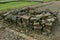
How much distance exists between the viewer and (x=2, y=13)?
953 cm

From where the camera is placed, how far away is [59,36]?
7.25 meters

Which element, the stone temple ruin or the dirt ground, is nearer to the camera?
the dirt ground

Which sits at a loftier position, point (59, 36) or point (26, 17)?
point (26, 17)

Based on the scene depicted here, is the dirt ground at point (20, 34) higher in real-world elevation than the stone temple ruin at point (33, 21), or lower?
lower

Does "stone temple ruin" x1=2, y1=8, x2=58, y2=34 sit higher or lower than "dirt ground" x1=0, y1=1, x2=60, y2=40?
higher

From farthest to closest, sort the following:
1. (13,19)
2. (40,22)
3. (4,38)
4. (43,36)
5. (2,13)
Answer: (2,13), (13,19), (40,22), (43,36), (4,38)

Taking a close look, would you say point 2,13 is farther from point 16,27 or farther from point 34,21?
point 34,21

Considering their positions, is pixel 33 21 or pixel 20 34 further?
pixel 33 21

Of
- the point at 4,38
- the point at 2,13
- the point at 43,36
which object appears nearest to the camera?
the point at 4,38

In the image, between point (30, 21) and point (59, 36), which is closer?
point (59, 36)

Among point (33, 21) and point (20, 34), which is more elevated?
point (33, 21)

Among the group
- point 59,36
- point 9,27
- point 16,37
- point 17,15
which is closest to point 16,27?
point 9,27

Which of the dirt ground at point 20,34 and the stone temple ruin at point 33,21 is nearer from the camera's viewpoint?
the dirt ground at point 20,34

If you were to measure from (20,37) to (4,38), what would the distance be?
661mm
